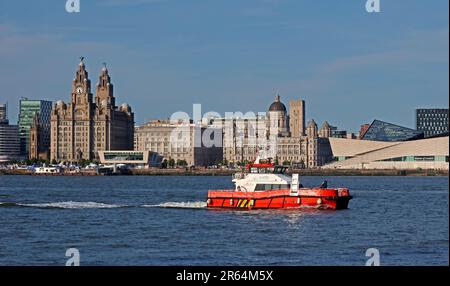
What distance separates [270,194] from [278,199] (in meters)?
0.46

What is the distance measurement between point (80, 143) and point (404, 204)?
5748 inches

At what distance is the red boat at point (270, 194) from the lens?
43.2 metres

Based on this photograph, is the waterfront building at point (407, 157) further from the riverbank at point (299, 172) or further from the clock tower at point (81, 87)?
the clock tower at point (81, 87)

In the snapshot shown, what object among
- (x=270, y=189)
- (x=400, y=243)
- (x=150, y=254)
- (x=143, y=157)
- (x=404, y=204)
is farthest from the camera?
(x=143, y=157)

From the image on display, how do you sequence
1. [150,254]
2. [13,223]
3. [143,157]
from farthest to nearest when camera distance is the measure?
[143,157]
[13,223]
[150,254]

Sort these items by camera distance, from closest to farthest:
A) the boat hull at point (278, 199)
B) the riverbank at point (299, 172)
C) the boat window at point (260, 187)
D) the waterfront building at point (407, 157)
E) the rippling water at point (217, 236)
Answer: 1. the rippling water at point (217, 236)
2. the boat hull at point (278, 199)
3. the boat window at point (260, 187)
4. the riverbank at point (299, 172)
5. the waterfront building at point (407, 157)

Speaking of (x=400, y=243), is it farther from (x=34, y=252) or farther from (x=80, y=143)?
(x=80, y=143)

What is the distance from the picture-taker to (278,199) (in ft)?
142

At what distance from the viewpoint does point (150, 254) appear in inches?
1056

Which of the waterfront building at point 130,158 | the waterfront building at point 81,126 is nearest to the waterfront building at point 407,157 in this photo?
the waterfront building at point 130,158

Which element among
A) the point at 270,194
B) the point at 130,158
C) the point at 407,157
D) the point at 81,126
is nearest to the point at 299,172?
the point at 407,157

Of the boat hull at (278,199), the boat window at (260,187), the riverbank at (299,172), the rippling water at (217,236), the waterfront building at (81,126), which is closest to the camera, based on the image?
the rippling water at (217,236)

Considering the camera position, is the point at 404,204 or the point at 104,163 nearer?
the point at 404,204
